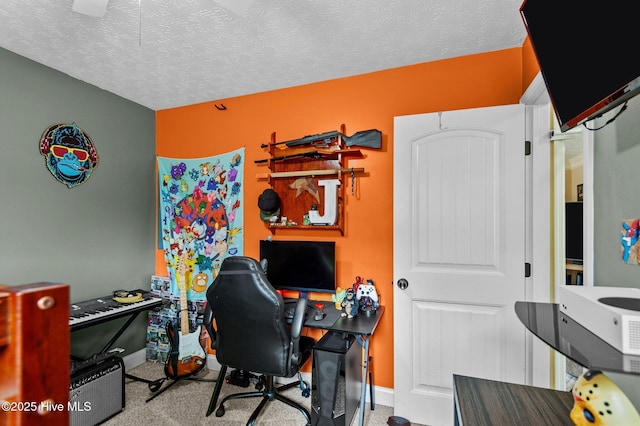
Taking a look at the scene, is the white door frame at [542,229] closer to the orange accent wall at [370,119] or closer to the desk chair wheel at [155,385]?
the orange accent wall at [370,119]

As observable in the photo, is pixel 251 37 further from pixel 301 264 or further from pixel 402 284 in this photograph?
pixel 402 284

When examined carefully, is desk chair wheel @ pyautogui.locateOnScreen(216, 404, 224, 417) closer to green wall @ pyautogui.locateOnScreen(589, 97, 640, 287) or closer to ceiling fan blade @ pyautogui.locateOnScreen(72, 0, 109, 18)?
green wall @ pyautogui.locateOnScreen(589, 97, 640, 287)

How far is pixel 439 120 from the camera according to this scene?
6.59 feet

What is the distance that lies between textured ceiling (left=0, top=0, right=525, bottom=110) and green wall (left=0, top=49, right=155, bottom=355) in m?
0.26

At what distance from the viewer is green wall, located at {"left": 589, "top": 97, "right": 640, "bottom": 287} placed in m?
0.91

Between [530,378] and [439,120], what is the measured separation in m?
1.68

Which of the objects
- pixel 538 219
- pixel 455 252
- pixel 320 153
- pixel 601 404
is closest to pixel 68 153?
pixel 320 153

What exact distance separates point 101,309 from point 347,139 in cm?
229

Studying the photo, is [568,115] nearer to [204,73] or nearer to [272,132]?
[272,132]

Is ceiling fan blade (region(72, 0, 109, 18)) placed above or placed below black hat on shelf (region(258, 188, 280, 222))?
above

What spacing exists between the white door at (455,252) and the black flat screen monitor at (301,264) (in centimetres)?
51

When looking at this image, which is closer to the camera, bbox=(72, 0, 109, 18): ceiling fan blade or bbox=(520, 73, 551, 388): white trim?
bbox=(72, 0, 109, 18): ceiling fan blade

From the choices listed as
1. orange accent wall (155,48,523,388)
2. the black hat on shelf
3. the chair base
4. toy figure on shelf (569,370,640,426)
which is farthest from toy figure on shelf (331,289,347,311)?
toy figure on shelf (569,370,640,426)

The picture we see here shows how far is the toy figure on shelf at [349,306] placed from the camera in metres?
2.05
